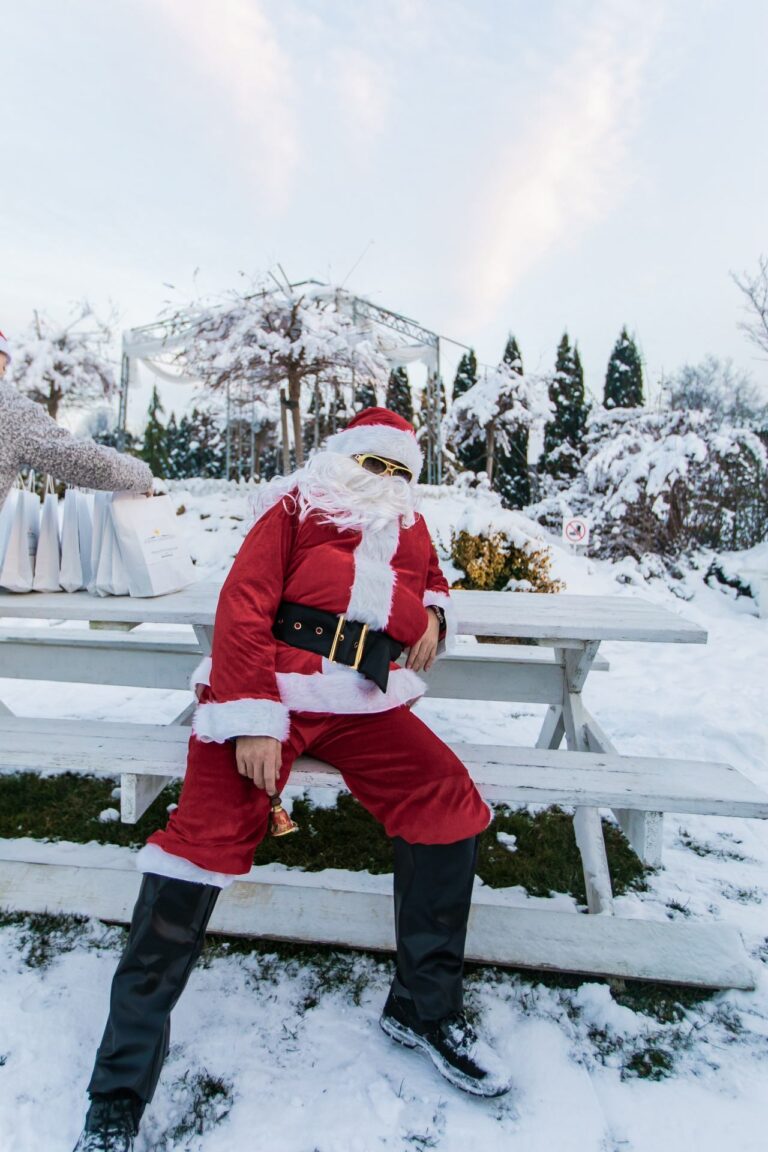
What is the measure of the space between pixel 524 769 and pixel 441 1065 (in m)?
0.76

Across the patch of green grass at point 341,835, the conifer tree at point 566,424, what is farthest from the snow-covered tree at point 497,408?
the patch of green grass at point 341,835

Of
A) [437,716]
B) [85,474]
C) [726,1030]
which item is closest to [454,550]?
[437,716]

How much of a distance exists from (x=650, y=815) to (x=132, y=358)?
52.1 ft

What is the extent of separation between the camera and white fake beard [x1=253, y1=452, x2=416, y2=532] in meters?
1.91

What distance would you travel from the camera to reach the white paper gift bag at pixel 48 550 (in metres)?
2.68

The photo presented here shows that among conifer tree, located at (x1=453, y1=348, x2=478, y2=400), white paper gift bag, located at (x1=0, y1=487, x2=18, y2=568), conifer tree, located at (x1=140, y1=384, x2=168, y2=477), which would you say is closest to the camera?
white paper gift bag, located at (x1=0, y1=487, x2=18, y2=568)

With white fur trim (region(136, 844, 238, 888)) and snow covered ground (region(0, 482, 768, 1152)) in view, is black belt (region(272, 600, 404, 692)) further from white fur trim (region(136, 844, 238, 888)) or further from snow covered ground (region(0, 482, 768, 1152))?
snow covered ground (region(0, 482, 768, 1152))

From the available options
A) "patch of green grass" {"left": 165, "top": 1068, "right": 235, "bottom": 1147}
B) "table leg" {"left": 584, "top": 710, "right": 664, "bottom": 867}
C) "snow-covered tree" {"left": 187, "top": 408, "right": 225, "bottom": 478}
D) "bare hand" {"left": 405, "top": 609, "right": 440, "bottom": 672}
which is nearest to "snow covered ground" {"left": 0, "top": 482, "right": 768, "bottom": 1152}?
"patch of green grass" {"left": 165, "top": 1068, "right": 235, "bottom": 1147}

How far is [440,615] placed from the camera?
2215 millimetres

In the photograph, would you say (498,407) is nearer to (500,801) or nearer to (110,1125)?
(500,801)

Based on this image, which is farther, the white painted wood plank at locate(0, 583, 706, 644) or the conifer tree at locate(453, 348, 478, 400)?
the conifer tree at locate(453, 348, 478, 400)

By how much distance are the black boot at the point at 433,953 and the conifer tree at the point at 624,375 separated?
2471 centimetres

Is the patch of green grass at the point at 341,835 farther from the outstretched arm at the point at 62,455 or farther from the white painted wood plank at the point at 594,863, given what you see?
the outstretched arm at the point at 62,455

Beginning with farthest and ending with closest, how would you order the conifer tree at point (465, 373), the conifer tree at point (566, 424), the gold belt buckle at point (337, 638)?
the conifer tree at point (465, 373) < the conifer tree at point (566, 424) < the gold belt buckle at point (337, 638)
